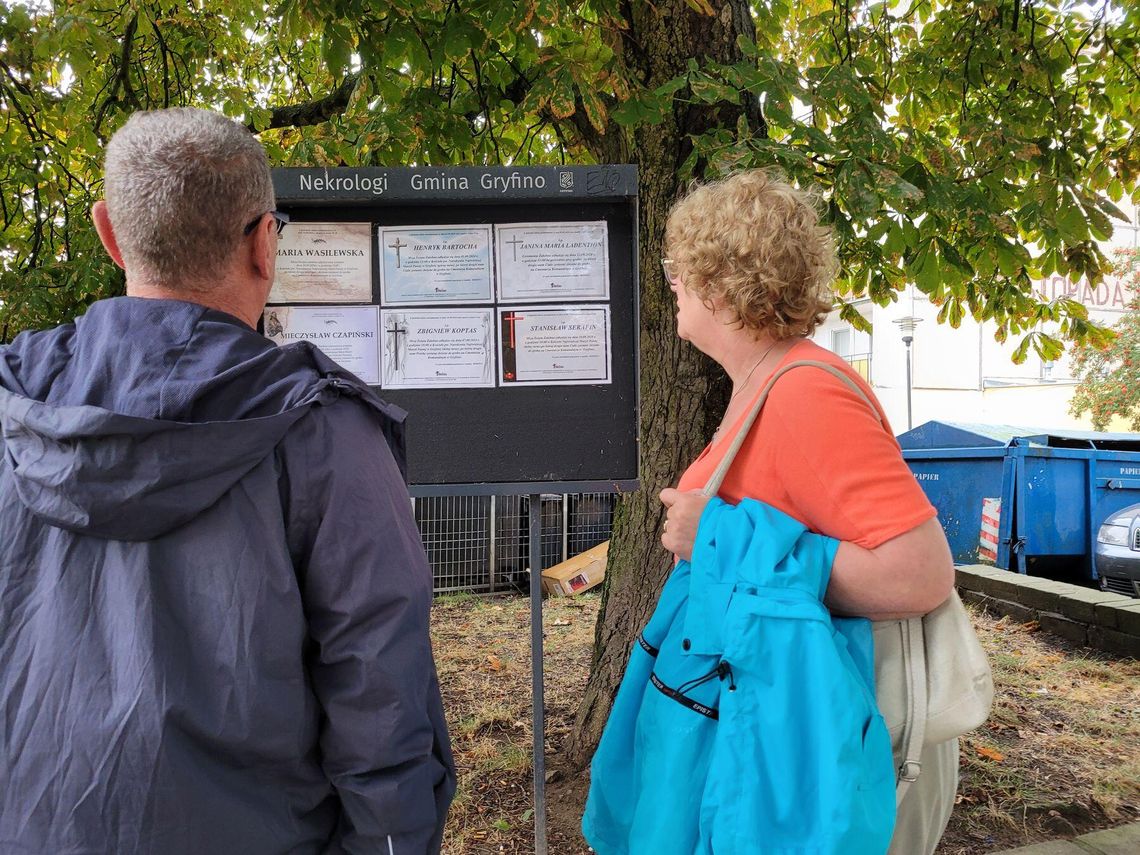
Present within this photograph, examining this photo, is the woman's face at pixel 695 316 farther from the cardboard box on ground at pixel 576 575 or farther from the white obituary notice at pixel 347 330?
the cardboard box on ground at pixel 576 575

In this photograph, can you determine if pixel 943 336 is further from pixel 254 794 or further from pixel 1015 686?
pixel 254 794

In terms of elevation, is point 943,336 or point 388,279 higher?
point 943,336

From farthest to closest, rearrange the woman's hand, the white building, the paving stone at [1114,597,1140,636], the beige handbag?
the white building, the paving stone at [1114,597,1140,636], the woman's hand, the beige handbag

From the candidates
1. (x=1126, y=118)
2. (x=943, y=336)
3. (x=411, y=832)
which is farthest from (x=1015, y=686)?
(x=943, y=336)

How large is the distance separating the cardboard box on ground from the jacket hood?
7157 millimetres

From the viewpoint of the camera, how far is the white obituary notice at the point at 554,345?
91.1 inches

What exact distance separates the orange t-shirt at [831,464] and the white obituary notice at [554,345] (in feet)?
2.79

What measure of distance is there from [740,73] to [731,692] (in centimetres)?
225

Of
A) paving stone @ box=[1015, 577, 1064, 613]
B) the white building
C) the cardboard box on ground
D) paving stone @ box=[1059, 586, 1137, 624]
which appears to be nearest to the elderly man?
paving stone @ box=[1059, 586, 1137, 624]

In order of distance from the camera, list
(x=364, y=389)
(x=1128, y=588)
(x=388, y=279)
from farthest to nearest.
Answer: (x=1128, y=588)
(x=388, y=279)
(x=364, y=389)

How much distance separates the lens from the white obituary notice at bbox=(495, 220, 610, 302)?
7.57 feet

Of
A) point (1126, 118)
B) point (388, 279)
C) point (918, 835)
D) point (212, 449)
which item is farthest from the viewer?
point (1126, 118)

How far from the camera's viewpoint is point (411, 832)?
3.80 feet

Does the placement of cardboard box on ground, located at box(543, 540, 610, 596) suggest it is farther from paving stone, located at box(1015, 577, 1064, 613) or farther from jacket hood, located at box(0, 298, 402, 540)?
jacket hood, located at box(0, 298, 402, 540)
